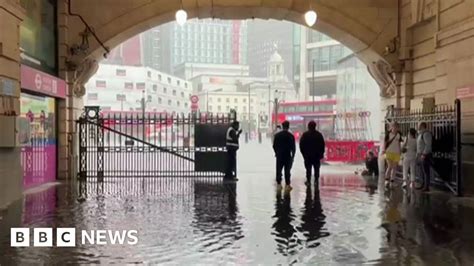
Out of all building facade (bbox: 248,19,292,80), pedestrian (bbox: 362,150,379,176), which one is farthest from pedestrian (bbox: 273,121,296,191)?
building facade (bbox: 248,19,292,80)

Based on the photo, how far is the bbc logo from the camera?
812cm

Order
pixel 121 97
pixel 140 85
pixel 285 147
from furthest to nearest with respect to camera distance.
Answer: pixel 140 85
pixel 121 97
pixel 285 147

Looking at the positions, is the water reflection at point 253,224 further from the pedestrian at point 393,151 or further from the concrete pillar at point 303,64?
the concrete pillar at point 303,64

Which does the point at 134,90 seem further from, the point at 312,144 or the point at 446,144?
the point at 446,144

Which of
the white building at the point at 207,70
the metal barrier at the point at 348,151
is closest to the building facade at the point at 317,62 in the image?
the white building at the point at 207,70

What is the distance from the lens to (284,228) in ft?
30.7

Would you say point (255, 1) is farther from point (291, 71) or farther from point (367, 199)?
point (291, 71)

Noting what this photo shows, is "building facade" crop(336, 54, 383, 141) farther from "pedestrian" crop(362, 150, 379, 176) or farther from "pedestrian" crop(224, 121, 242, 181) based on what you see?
"pedestrian" crop(224, 121, 242, 181)

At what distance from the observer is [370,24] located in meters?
18.7

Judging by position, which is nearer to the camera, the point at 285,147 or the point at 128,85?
the point at 285,147

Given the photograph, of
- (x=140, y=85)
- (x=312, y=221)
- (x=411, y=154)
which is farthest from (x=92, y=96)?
(x=312, y=221)

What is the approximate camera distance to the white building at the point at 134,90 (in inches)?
1672

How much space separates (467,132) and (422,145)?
3.97 ft

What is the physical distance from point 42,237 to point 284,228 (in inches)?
149
